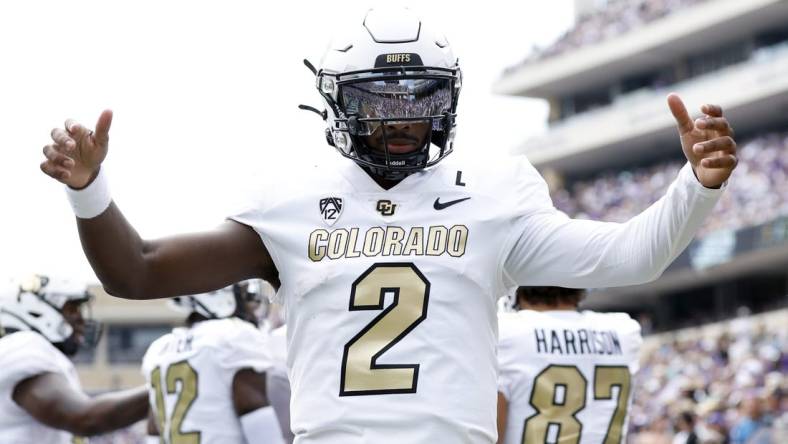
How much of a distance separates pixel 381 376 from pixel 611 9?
4144 centimetres

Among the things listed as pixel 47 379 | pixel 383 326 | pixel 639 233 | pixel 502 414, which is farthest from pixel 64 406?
pixel 639 233

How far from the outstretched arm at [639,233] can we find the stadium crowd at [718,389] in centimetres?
657

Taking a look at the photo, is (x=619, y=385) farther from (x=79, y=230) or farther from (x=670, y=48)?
(x=670, y=48)

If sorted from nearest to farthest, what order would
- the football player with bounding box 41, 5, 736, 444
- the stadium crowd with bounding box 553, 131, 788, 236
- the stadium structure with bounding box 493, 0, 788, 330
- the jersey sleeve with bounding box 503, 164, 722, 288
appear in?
the jersey sleeve with bounding box 503, 164, 722, 288, the football player with bounding box 41, 5, 736, 444, the stadium crowd with bounding box 553, 131, 788, 236, the stadium structure with bounding box 493, 0, 788, 330

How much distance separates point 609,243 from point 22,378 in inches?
139

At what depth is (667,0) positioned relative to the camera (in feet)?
131

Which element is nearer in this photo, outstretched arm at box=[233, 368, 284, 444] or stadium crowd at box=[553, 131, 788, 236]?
outstretched arm at box=[233, 368, 284, 444]

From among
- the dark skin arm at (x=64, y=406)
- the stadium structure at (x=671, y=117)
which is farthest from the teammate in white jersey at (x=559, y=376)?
the stadium structure at (x=671, y=117)

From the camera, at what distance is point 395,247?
3.63m

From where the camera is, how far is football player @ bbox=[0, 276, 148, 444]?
620 centimetres

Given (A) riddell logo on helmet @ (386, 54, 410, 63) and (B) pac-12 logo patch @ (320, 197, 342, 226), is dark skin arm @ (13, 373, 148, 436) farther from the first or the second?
(A) riddell logo on helmet @ (386, 54, 410, 63)

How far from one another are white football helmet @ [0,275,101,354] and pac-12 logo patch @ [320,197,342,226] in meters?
3.45

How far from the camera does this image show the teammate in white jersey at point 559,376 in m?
6.00

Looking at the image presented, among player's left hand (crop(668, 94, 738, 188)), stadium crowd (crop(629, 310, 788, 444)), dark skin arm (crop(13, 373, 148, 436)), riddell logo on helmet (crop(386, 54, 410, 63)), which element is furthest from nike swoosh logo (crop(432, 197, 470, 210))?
stadium crowd (crop(629, 310, 788, 444))
